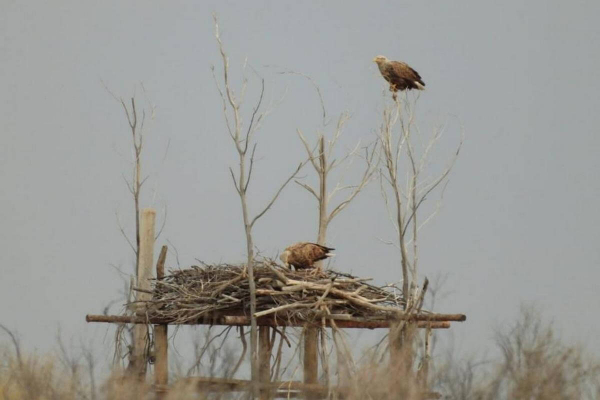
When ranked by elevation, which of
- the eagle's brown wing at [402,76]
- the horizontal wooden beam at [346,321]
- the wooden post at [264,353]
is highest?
the eagle's brown wing at [402,76]

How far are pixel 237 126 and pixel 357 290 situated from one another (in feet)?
6.18

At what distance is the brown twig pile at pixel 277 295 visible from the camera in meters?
10.5

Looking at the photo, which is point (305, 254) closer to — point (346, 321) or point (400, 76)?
point (346, 321)

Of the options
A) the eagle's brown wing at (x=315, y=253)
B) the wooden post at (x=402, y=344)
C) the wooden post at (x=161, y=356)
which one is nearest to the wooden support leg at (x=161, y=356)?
the wooden post at (x=161, y=356)

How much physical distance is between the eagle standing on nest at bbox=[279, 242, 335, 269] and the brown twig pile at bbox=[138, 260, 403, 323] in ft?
0.33

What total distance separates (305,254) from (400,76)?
252 cm

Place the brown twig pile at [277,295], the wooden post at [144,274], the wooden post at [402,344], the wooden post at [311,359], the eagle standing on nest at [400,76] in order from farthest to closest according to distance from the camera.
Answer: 1. the eagle standing on nest at [400,76]
2. the wooden post at [144,274]
3. the wooden post at [311,359]
4. the brown twig pile at [277,295]
5. the wooden post at [402,344]

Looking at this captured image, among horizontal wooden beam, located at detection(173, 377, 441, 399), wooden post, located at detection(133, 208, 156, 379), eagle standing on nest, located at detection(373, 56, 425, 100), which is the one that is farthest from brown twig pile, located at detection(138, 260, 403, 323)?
eagle standing on nest, located at detection(373, 56, 425, 100)

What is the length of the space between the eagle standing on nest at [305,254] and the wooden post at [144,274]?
1959 mm

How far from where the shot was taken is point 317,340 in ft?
35.9

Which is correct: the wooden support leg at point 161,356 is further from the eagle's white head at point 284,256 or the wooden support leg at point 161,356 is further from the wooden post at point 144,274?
the eagle's white head at point 284,256

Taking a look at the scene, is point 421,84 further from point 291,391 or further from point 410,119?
point 291,391

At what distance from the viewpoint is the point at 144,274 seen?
497 inches

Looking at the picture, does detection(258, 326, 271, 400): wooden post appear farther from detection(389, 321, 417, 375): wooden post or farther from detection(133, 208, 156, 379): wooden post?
detection(133, 208, 156, 379): wooden post
